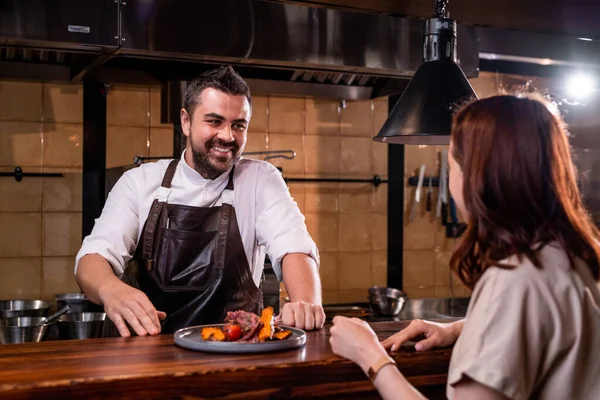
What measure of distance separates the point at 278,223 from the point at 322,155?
2.16m

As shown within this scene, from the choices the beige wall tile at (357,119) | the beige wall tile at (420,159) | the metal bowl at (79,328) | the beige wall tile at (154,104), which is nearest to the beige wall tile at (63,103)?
the beige wall tile at (154,104)

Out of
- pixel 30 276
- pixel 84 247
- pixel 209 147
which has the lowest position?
pixel 30 276

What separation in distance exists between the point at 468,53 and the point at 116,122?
2.02 m

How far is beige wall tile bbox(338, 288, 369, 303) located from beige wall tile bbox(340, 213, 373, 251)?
0.29 meters

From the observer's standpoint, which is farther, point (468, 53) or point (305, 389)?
point (468, 53)

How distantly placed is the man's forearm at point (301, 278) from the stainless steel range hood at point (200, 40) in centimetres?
Result: 126

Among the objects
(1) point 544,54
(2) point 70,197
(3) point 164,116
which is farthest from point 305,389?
(1) point 544,54

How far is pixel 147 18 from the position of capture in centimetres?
340

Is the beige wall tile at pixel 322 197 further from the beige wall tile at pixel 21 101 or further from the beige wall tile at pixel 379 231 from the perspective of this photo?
the beige wall tile at pixel 21 101

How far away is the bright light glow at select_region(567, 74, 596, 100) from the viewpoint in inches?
219

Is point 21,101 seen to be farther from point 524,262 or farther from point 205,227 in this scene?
point 524,262

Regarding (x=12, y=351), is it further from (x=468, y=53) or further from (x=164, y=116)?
(x=468, y=53)

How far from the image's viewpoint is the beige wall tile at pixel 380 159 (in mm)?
5164

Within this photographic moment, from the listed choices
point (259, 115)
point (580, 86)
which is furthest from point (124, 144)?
point (580, 86)
